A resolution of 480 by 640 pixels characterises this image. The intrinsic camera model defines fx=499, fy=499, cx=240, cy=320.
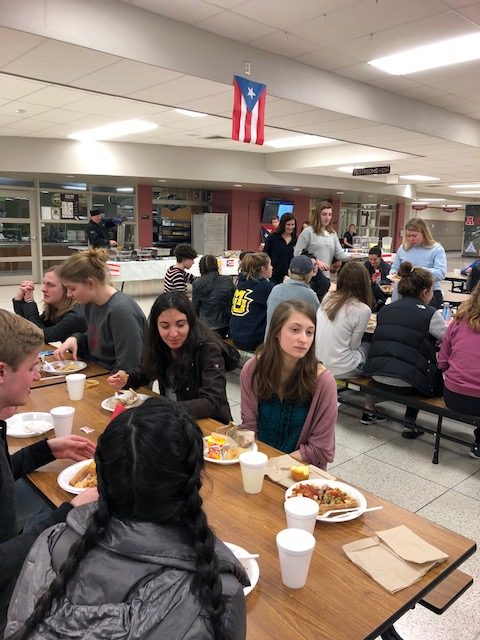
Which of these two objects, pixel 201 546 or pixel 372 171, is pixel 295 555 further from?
pixel 372 171

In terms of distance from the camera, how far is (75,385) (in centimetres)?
238

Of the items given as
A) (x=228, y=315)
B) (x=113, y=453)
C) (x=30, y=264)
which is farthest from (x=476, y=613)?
(x=30, y=264)

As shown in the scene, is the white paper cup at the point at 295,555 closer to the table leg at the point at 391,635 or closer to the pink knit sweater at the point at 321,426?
the table leg at the point at 391,635

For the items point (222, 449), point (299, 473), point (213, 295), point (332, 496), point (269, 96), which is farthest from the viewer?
point (213, 295)

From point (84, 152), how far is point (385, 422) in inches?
313

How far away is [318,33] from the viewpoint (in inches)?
166

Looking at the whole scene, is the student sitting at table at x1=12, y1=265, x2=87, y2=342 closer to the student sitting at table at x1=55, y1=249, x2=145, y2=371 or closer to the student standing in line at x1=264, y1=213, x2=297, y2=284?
the student sitting at table at x1=55, y1=249, x2=145, y2=371

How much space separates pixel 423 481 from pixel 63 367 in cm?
235

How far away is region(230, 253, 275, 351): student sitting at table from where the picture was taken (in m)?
4.80

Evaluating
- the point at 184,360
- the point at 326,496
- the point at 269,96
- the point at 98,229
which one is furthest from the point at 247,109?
the point at 98,229

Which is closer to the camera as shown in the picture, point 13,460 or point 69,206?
point 13,460

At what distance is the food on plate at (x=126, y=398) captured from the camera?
2.24 m

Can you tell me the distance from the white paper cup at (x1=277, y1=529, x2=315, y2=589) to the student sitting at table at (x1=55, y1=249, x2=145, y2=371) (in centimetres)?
176

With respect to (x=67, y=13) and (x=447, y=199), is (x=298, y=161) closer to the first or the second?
(x=67, y=13)
